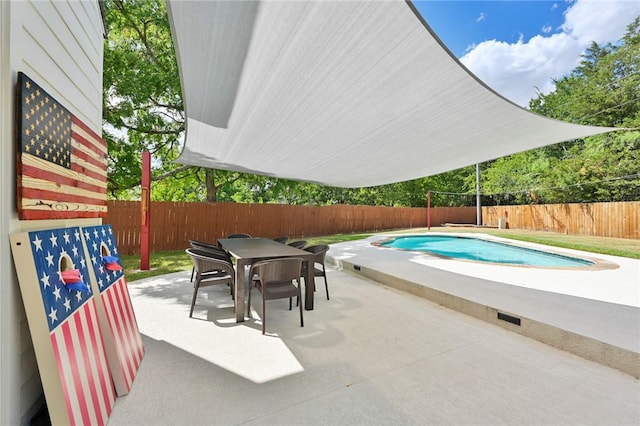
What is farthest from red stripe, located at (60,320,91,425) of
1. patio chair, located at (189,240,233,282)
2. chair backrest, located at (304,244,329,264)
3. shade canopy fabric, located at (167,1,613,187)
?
patio chair, located at (189,240,233,282)

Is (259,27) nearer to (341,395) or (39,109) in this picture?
(39,109)

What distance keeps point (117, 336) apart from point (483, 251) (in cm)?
1065

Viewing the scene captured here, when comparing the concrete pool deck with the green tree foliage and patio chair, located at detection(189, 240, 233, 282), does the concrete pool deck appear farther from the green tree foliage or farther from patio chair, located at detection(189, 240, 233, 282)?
the green tree foliage

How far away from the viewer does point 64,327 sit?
1.28 meters

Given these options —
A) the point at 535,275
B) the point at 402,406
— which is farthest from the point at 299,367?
the point at 535,275

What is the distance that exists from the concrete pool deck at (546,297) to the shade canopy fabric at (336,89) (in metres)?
2.03

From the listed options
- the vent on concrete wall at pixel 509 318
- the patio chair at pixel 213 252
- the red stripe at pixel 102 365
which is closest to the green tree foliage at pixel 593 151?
the vent on concrete wall at pixel 509 318

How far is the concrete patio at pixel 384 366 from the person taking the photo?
1.60 meters

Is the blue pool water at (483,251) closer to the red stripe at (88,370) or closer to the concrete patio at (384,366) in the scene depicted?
the concrete patio at (384,366)

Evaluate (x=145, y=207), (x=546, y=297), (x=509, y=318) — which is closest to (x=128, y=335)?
(x=509, y=318)

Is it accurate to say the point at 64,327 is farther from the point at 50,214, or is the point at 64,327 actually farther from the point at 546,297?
the point at 546,297

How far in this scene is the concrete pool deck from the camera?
229 cm

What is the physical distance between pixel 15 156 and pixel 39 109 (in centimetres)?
30

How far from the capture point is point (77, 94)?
187cm
